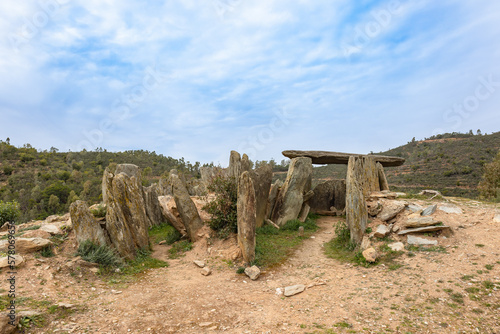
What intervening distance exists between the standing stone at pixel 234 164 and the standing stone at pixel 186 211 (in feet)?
7.07

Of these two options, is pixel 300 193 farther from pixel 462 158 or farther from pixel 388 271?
pixel 462 158

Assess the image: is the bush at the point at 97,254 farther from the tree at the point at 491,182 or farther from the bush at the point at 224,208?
the tree at the point at 491,182

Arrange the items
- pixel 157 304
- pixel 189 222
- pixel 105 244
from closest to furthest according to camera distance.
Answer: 1. pixel 157 304
2. pixel 105 244
3. pixel 189 222

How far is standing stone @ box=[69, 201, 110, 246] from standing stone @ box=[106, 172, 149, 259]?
321mm

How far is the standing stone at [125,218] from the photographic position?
8.54 m

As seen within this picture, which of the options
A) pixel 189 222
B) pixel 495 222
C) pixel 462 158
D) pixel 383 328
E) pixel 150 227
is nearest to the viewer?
pixel 383 328

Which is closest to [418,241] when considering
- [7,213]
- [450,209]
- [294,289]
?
[450,209]

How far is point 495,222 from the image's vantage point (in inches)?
354

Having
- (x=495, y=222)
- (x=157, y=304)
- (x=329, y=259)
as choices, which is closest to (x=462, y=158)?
(x=495, y=222)

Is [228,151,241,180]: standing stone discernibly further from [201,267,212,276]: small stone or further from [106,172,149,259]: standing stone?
[201,267,212,276]: small stone

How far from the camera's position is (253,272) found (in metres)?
7.77

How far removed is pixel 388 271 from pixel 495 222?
15.6 feet

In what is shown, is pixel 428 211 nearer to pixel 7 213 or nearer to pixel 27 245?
pixel 27 245

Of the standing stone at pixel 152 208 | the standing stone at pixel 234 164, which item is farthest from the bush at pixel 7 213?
the standing stone at pixel 234 164
